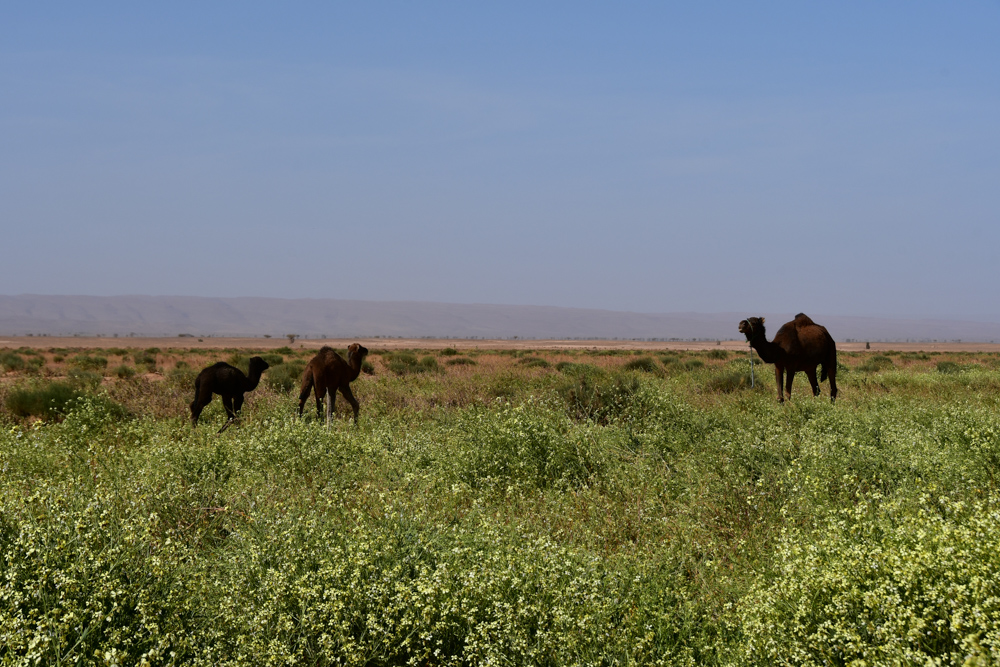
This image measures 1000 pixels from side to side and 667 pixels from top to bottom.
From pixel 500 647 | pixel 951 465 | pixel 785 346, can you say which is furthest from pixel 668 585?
pixel 785 346

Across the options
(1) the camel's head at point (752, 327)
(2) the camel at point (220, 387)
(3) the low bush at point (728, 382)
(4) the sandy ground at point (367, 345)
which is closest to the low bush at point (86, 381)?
(2) the camel at point (220, 387)

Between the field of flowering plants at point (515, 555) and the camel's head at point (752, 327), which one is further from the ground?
the camel's head at point (752, 327)

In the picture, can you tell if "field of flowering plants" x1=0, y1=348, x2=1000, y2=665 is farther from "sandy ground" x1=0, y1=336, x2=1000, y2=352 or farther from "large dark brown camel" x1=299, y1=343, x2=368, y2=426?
"sandy ground" x1=0, y1=336, x2=1000, y2=352

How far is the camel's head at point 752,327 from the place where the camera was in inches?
484

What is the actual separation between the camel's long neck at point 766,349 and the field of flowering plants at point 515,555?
4460 millimetres

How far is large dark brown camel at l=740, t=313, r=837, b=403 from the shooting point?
12344 mm

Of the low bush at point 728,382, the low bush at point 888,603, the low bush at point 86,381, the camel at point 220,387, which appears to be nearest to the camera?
the low bush at point 888,603

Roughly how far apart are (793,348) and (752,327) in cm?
91

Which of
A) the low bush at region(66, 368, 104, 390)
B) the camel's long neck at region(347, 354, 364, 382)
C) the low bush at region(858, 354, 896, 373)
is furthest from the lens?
the low bush at region(858, 354, 896, 373)

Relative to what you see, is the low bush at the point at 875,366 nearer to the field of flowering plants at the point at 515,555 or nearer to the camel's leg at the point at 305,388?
the camel's leg at the point at 305,388

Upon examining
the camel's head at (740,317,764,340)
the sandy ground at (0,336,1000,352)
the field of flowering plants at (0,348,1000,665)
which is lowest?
the sandy ground at (0,336,1000,352)

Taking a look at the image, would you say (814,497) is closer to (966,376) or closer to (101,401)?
(101,401)

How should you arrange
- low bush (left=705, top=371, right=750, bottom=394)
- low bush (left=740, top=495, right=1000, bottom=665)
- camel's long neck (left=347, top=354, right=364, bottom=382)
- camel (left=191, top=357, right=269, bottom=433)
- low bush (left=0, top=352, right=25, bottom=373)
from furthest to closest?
low bush (left=0, top=352, right=25, bottom=373)
low bush (left=705, top=371, right=750, bottom=394)
camel's long neck (left=347, top=354, right=364, bottom=382)
camel (left=191, top=357, right=269, bottom=433)
low bush (left=740, top=495, right=1000, bottom=665)

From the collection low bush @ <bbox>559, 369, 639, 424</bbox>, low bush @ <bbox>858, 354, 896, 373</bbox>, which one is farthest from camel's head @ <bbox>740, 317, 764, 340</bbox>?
low bush @ <bbox>858, 354, 896, 373</bbox>
